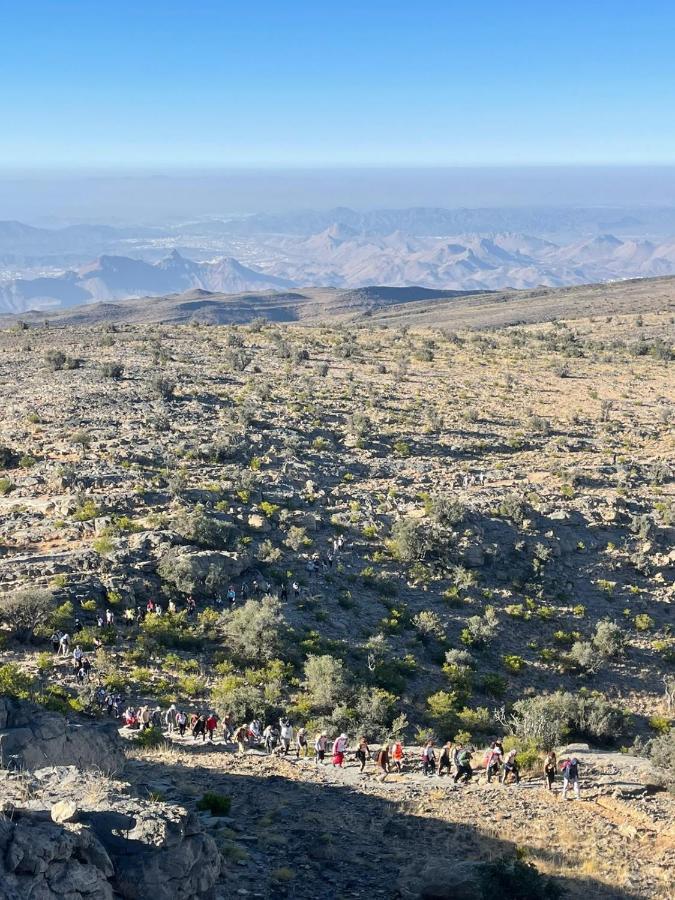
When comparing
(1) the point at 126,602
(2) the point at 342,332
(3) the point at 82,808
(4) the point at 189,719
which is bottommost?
(4) the point at 189,719

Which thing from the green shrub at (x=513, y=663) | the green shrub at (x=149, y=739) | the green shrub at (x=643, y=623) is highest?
the green shrub at (x=149, y=739)

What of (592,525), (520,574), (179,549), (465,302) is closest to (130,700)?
(179,549)

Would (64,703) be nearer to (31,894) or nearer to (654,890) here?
(31,894)

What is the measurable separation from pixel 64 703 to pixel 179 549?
592cm

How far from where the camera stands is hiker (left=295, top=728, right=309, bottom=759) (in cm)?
1459

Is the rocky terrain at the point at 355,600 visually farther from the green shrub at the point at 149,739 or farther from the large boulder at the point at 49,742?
the large boulder at the point at 49,742

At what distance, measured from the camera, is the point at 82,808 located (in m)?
8.23

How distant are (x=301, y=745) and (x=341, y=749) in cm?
113

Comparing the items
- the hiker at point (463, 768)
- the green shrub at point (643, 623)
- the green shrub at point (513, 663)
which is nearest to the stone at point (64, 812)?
the hiker at point (463, 768)

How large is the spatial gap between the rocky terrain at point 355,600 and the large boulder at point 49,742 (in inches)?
11.1

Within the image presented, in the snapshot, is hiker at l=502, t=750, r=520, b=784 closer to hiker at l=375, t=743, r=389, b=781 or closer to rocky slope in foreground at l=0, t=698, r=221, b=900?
hiker at l=375, t=743, r=389, b=781

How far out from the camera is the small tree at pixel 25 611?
1672 centimetres

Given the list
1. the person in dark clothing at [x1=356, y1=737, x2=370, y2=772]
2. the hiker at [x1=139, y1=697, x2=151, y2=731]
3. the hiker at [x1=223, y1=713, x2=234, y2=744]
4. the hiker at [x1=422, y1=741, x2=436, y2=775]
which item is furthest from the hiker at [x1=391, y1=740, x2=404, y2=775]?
the hiker at [x1=139, y1=697, x2=151, y2=731]

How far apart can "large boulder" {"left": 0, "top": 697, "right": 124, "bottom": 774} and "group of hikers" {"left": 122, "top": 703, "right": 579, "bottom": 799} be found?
10.2 ft
